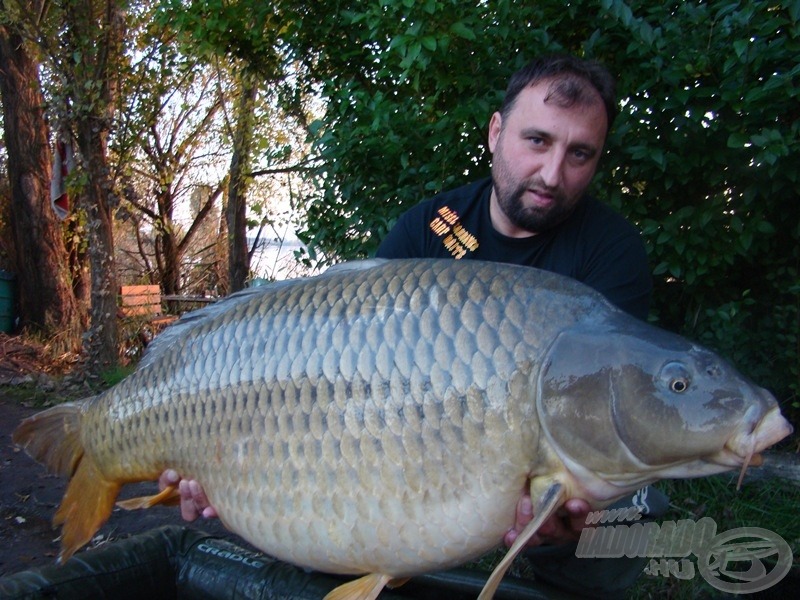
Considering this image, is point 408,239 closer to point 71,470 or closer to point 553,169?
point 553,169

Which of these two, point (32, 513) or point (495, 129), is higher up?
point (495, 129)

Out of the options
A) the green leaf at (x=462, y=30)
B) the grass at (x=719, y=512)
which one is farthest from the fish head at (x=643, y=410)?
the green leaf at (x=462, y=30)

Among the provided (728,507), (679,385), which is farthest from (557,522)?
(728,507)

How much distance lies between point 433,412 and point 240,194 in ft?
23.8

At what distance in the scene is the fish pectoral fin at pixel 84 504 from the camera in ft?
5.19

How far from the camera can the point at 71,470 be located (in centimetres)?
164

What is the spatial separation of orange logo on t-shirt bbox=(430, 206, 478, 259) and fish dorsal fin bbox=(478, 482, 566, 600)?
0.82 m

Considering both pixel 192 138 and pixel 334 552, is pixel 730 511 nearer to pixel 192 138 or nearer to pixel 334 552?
pixel 334 552

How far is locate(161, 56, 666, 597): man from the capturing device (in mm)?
1644

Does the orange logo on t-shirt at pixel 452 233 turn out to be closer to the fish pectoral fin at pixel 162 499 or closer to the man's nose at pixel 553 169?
the man's nose at pixel 553 169

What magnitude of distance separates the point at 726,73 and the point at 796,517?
53.5 inches

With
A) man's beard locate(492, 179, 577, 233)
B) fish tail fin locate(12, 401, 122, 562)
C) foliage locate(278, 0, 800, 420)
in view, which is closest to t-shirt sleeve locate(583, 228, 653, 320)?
man's beard locate(492, 179, 577, 233)

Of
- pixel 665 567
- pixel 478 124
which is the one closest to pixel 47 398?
pixel 478 124

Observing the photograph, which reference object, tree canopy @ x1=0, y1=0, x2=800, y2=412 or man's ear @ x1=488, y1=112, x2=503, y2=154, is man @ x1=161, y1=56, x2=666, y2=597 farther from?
tree canopy @ x1=0, y1=0, x2=800, y2=412
